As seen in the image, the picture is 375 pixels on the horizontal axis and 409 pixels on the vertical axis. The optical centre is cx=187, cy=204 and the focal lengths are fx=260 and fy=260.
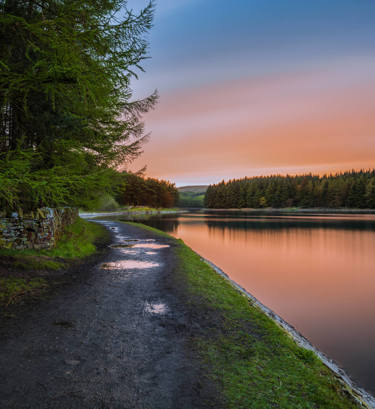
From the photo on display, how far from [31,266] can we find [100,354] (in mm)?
5811

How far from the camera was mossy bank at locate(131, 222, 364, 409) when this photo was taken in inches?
131

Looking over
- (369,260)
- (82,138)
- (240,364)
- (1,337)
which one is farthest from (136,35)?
(369,260)

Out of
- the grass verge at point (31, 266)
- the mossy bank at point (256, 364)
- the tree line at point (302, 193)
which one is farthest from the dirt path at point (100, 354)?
the tree line at point (302, 193)

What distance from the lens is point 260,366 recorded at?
3.97 metres

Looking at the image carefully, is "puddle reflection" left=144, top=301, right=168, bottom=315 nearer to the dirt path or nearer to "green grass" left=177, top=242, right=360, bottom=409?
the dirt path

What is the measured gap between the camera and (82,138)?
10867 mm

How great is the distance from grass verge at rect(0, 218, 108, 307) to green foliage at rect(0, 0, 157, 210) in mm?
2035

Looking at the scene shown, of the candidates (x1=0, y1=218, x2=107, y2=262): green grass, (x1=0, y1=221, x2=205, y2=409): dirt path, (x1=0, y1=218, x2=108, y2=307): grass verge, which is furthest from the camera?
(x1=0, y1=218, x2=107, y2=262): green grass

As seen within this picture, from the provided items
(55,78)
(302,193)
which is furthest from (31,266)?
(302,193)

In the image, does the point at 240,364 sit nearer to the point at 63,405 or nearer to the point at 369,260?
the point at 63,405

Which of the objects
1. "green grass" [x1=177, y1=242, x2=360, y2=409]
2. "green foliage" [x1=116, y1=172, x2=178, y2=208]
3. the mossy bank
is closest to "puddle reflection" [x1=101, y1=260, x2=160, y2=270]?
the mossy bank

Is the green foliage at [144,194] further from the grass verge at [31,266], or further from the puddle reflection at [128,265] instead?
the puddle reflection at [128,265]

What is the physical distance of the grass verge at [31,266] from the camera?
255 inches

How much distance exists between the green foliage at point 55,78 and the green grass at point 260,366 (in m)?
4.18
